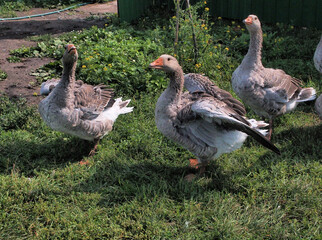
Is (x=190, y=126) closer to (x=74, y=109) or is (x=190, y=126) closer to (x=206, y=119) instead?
(x=206, y=119)

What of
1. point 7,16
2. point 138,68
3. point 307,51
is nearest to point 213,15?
point 307,51

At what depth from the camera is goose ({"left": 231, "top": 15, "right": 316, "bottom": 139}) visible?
491 centimetres

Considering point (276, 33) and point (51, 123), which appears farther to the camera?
point (276, 33)

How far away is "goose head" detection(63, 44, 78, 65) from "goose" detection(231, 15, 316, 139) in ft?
7.54

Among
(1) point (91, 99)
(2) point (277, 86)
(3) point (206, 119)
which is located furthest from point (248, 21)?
(1) point (91, 99)

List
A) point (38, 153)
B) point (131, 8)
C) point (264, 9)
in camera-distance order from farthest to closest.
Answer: point (131, 8)
point (264, 9)
point (38, 153)

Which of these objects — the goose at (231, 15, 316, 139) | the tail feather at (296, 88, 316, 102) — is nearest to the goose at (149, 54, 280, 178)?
the goose at (231, 15, 316, 139)

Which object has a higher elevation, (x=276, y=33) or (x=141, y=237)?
(x=276, y=33)

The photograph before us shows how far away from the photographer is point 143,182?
165 inches

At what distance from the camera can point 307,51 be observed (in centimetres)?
754

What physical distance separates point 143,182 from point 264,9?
7.22 metres

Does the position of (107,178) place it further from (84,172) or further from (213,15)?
(213,15)

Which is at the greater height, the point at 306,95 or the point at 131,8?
the point at 131,8

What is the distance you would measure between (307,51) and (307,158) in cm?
385
